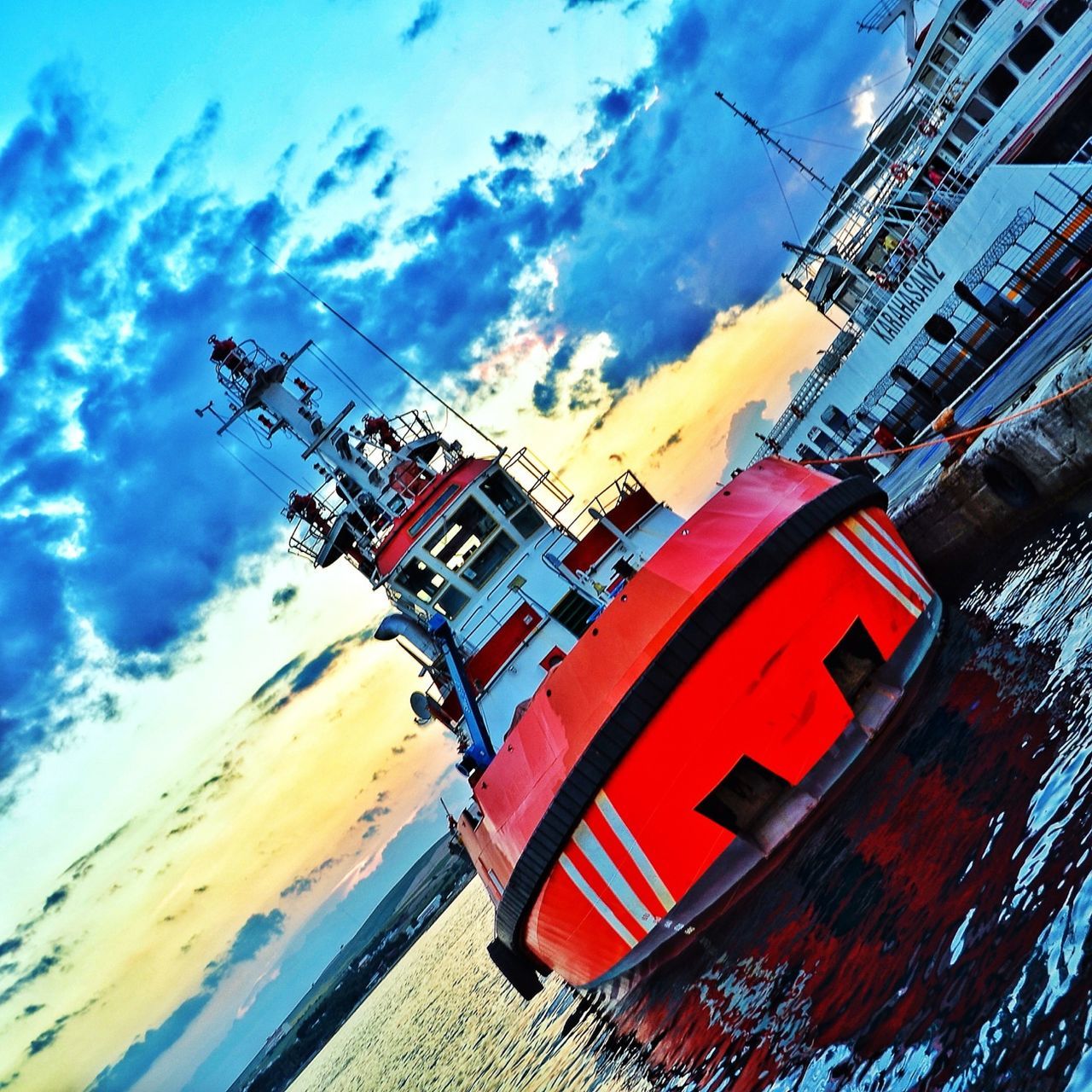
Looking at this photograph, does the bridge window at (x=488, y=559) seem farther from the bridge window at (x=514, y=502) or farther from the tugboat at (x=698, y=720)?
the tugboat at (x=698, y=720)

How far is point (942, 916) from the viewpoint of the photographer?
4.60 m

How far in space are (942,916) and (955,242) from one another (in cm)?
2300

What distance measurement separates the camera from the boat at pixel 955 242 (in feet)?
52.3

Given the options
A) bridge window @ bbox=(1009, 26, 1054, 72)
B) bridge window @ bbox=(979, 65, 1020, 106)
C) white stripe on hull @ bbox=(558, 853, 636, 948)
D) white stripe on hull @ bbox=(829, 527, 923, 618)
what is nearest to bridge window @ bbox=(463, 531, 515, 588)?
white stripe on hull @ bbox=(558, 853, 636, 948)

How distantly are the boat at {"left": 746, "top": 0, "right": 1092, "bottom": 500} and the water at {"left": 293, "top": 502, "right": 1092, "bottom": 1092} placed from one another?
11.8ft

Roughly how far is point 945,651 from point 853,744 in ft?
5.50

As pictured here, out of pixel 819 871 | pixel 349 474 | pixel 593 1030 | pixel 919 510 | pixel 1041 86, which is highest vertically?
pixel 349 474

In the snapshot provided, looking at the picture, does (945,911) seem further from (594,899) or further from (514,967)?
(514,967)

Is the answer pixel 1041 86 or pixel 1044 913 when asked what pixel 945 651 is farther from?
pixel 1041 86

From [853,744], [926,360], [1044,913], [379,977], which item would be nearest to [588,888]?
[853,744]

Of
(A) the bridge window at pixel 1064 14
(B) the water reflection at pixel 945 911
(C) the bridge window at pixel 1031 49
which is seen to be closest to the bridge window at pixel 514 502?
(B) the water reflection at pixel 945 911

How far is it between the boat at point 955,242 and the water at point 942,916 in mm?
3611

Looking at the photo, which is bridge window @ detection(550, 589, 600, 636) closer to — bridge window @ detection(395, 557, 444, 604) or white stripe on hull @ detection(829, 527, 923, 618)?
bridge window @ detection(395, 557, 444, 604)

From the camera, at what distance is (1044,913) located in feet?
12.6
